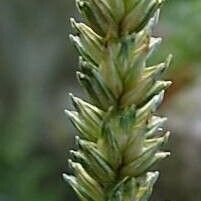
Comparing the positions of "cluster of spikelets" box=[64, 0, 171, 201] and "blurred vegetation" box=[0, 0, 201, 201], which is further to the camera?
"blurred vegetation" box=[0, 0, 201, 201]

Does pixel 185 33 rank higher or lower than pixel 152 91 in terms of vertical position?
higher

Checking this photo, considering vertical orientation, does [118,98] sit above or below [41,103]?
below

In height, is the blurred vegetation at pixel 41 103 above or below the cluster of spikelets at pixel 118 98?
above

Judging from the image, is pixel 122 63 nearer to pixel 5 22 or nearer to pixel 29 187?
pixel 29 187

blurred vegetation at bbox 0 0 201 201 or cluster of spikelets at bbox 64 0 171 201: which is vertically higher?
blurred vegetation at bbox 0 0 201 201

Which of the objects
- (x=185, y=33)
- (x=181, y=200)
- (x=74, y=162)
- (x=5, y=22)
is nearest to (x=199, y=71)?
(x=181, y=200)
